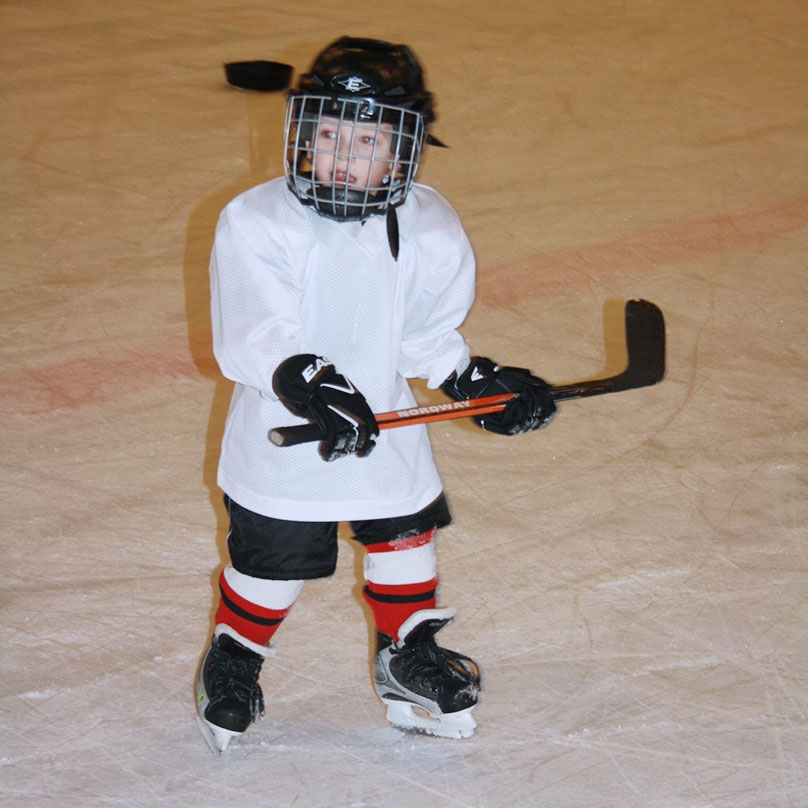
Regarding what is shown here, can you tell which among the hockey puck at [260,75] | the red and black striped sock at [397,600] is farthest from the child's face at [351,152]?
the hockey puck at [260,75]

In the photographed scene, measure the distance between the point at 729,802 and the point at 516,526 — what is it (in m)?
0.71

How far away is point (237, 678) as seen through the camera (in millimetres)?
1668

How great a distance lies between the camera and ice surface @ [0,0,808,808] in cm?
168

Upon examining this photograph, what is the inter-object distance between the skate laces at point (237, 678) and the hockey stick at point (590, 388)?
Answer: 0.47 meters

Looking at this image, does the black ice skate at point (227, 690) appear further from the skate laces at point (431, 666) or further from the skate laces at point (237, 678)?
the skate laces at point (431, 666)

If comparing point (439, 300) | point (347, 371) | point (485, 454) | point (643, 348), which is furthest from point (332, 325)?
point (485, 454)

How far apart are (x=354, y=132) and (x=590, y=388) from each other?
53 cm

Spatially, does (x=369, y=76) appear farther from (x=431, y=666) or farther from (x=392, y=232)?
(x=431, y=666)

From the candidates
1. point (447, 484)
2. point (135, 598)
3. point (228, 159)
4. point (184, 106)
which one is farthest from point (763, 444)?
point (184, 106)

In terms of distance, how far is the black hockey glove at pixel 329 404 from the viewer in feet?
4.50

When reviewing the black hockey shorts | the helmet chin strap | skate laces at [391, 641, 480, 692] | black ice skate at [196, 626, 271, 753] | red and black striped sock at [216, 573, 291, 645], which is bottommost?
black ice skate at [196, 626, 271, 753]

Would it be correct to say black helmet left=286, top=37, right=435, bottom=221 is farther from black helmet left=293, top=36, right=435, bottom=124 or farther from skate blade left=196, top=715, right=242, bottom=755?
skate blade left=196, top=715, right=242, bottom=755

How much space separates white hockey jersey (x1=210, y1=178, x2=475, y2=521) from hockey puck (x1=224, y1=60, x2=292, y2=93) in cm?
246

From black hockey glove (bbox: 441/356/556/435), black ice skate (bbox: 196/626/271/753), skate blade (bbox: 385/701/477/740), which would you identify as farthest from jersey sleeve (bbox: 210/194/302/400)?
skate blade (bbox: 385/701/477/740)
